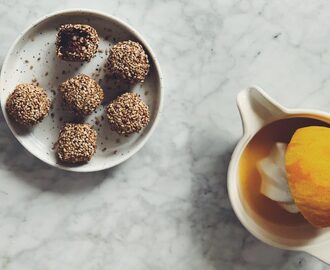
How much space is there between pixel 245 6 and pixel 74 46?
29 cm

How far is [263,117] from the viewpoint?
3.19 feet

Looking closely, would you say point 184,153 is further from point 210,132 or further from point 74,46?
point 74,46

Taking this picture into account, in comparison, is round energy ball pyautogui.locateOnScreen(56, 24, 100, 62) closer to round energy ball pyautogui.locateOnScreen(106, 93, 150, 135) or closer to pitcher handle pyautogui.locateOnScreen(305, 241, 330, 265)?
round energy ball pyautogui.locateOnScreen(106, 93, 150, 135)

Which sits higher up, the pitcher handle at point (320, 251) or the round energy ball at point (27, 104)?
the round energy ball at point (27, 104)

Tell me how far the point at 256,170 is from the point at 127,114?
0.22 metres

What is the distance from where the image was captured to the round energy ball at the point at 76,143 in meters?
0.99

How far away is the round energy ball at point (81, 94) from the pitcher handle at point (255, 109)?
0.72 feet

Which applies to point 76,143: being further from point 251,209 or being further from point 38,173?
point 251,209

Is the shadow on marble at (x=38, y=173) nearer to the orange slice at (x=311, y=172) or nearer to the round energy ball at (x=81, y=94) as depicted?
the round energy ball at (x=81, y=94)

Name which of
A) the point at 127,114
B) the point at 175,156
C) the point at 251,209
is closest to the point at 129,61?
the point at 127,114

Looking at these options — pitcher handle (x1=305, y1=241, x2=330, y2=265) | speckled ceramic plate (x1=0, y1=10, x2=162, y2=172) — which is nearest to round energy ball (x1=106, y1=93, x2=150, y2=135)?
speckled ceramic plate (x1=0, y1=10, x2=162, y2=172)

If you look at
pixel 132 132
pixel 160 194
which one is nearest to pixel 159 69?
pixel 132 132

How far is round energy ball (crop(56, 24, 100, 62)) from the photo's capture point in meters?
0.98

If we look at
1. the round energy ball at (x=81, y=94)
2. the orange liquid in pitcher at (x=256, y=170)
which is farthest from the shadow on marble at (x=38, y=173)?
the orange liquid in pitcher at (x=256, y=170)
